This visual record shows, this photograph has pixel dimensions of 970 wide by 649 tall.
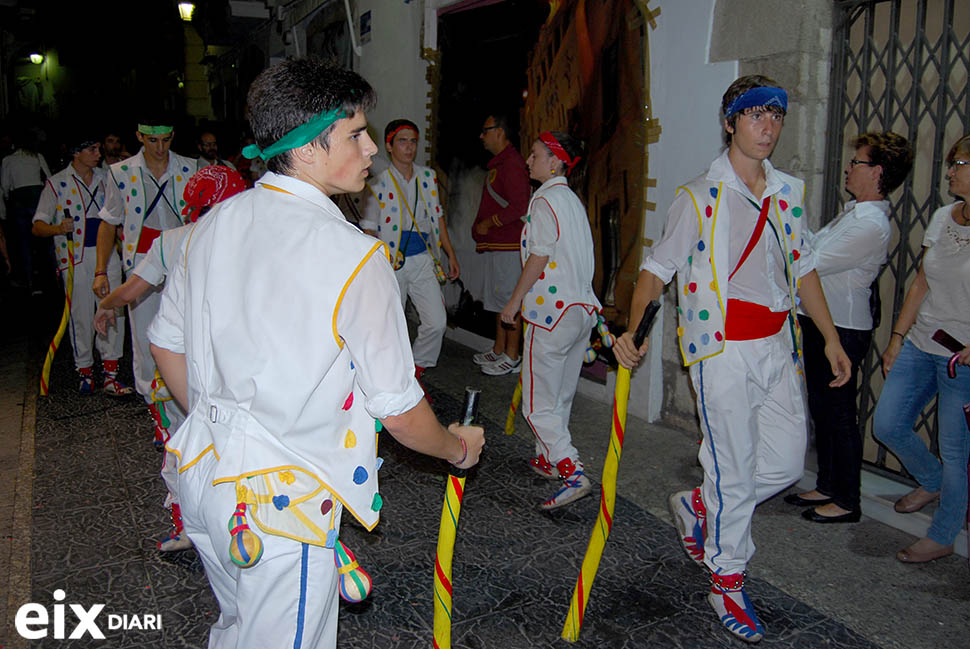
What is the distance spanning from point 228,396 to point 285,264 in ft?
1.21

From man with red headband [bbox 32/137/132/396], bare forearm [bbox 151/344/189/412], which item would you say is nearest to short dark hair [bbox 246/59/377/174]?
bare forearm [bbox 151/344/189/412]

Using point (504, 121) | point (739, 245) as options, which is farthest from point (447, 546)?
point (504, 121)

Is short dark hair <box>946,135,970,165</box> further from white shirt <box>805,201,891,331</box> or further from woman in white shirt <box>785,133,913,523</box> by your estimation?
white shirt <box>805,201,891,331</box>

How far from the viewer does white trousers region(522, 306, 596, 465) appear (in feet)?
15.7

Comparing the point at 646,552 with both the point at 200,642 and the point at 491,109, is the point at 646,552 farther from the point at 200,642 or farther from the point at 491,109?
the point at 491,109

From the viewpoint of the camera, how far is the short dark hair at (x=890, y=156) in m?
4.14

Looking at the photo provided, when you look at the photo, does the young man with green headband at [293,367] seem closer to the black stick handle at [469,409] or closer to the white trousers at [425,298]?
the black stick handle at [469,409]

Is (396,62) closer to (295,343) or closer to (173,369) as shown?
(173,369)

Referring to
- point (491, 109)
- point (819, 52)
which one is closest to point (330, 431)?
point (819, 52)

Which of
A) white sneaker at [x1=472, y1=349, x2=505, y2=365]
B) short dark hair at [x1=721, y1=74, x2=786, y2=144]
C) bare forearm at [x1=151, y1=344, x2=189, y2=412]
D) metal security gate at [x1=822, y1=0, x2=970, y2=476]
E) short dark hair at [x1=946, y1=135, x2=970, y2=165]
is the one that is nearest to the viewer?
bare forearm at [x1=151, y1=344, x2=189, y2=412]

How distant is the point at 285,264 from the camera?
74.1 inches

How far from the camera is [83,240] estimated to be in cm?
709

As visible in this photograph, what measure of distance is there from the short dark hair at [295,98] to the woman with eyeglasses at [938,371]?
3128 mm

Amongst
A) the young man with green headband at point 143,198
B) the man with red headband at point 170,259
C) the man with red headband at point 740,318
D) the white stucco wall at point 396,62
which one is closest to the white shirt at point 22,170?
the white stucco wall at point 396,62
